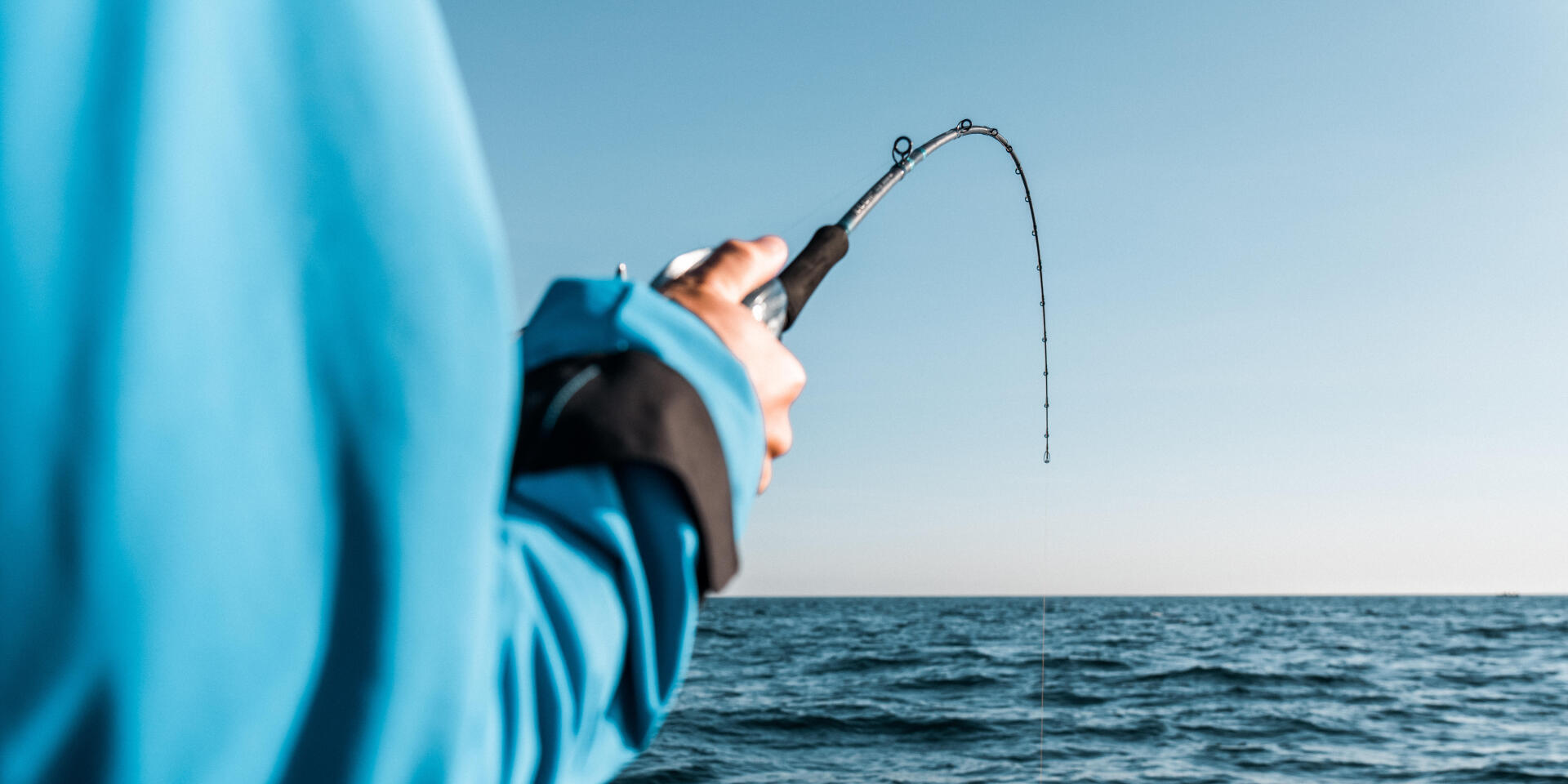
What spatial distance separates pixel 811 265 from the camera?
1588mm

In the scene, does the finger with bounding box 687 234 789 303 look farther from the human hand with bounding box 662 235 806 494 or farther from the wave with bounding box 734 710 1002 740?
the wave with bounding box 734 710 1002 740

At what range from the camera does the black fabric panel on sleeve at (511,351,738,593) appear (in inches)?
22.2

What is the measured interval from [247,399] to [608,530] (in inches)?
8.8

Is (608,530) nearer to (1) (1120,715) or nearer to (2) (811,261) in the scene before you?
(2) (811,261)

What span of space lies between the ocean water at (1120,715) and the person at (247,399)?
3.21 metres

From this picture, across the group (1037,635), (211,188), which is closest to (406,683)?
(211,188)

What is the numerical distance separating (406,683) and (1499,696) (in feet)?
61.8

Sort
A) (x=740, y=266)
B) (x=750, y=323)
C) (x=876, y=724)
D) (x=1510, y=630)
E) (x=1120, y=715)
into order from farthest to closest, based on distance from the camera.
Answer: (x=1510, y=630) < (x=1120, y=715) < (x=876, y=724) < (x=740, y=266) < (x=750, y=323)

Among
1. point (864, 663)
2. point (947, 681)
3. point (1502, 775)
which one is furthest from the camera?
point (864, 663)

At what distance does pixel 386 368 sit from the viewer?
0.40m

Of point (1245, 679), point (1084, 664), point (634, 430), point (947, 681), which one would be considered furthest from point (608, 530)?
point (1084, 664)

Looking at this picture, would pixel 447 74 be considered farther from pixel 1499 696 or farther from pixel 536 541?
pixel 1499 696

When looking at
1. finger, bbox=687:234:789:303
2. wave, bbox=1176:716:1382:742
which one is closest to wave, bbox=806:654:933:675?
wave, bbox=1176:716:1382:742

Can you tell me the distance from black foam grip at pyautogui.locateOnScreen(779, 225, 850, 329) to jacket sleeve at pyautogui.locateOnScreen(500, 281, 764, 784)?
639 millimetres
